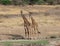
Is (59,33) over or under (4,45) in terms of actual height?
under

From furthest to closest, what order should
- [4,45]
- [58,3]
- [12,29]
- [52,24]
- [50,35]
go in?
[58,3] → [52,24] → [12,29] → [50,35] → [4,45]

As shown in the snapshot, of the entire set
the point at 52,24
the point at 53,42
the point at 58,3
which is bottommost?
the point at 58,3

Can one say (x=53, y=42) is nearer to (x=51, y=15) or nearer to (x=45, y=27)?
(x=45, y=27)

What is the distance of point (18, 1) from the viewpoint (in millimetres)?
25109

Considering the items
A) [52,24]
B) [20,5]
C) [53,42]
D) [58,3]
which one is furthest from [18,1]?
[53,42]

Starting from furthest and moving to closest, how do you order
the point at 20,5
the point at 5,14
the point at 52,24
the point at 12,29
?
the point at 20,5, the point at 5,14, the point at 52,24, the point at 12,29

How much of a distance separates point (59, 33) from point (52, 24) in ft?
7.82

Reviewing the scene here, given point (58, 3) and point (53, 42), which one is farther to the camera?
point (58, 3)

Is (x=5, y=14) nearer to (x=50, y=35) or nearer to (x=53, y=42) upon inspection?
(x=50, y=35)

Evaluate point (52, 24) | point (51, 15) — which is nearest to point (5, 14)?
point (51, 15)

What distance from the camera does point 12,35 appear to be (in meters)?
12.6

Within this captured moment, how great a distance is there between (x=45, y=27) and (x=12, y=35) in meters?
2.58

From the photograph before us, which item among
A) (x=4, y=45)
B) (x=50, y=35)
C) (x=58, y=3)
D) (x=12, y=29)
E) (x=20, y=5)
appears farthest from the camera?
(x=58, y=3)

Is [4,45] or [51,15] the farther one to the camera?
[51,15]
